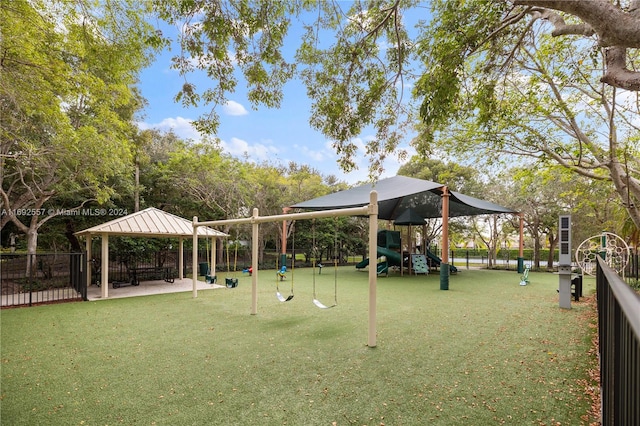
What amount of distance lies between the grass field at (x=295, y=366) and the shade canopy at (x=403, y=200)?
4.31 metres

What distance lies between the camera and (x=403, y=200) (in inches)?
661

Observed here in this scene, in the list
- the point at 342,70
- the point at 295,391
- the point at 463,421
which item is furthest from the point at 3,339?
the point at 342,70

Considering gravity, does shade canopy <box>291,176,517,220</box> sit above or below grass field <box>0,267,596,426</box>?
above

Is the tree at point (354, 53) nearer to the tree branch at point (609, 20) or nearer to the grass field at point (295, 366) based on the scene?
the tree branch at point (609, 20)

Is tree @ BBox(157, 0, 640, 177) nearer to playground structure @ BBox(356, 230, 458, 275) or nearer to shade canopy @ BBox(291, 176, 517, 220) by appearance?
shade canopy @ BBox(291, 176, 517, 220)

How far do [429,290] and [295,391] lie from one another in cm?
742

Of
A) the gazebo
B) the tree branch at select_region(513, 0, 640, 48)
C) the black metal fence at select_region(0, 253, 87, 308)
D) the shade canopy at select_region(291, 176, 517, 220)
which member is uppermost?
the tree branch at select_region(513, 0, 640, 48)

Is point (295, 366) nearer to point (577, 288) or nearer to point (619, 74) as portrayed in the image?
point (619, 74)

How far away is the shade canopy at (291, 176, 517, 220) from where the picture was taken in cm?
1173

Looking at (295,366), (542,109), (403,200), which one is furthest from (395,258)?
(295,366)

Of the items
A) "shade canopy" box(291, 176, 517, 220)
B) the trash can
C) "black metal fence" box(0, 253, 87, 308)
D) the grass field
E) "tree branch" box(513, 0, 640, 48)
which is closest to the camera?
"tree branch" box(513, 0, 640, 48)

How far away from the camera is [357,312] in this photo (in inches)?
273

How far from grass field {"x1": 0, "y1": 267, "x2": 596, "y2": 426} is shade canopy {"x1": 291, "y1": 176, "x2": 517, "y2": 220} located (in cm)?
431

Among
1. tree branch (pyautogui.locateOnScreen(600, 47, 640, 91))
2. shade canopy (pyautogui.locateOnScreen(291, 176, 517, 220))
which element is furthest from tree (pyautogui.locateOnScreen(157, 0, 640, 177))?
shade canopy (pyautogui.locateOnScreen(291, 176, 517, 220))
